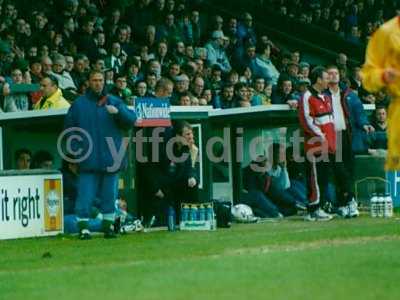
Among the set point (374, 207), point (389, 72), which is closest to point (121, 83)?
point (374, 207)

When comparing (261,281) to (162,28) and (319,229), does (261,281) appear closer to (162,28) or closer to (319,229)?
(319,229)

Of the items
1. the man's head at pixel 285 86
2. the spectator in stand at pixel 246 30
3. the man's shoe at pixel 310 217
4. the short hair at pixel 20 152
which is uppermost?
the spectator in stand at pixel 246 30

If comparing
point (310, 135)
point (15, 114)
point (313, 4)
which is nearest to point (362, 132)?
point (310, 135)

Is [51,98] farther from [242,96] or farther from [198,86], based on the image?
[242,96]

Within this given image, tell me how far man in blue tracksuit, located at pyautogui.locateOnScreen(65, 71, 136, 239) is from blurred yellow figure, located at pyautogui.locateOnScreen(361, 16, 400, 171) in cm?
503

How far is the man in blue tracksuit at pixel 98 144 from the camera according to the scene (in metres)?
18.1

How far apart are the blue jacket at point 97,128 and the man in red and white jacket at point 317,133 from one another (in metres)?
3.50

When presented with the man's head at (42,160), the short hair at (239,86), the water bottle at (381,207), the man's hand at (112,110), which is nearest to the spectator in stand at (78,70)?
the short hair at (239,86)

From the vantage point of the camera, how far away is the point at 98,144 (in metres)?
18.2

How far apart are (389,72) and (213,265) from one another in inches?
94.8

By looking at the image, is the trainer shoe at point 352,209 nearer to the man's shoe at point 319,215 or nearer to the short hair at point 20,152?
the man's shoe at point 319,215

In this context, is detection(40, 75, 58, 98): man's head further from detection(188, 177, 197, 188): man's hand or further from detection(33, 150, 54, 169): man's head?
detection(188, 177, 197, 188): man's hand

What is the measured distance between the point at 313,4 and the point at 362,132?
13919mm

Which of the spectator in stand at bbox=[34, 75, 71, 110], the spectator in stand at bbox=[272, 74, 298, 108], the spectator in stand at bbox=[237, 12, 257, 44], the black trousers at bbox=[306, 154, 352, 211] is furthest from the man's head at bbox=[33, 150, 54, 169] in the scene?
the spectator in stand at bbox=[237, 12, 257, 44]
